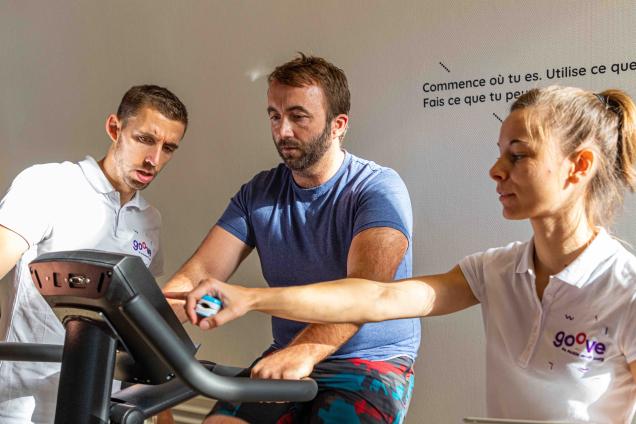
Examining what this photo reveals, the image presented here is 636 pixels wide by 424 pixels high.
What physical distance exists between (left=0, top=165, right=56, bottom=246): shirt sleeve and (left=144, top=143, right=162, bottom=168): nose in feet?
1.18

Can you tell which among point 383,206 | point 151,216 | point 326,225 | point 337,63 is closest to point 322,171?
point 326,225

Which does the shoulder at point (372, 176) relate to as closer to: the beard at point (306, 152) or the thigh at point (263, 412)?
the beard at point (306, 152)

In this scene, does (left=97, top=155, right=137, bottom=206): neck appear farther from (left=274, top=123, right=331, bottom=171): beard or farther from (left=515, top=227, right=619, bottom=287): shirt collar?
(left=515, top=227, right=619, bottom=287): shirt collar

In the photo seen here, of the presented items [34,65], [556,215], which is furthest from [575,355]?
[34,65]

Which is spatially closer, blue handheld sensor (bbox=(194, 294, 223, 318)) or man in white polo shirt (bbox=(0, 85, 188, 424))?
blue handheld sensor (bbox=(194, 294, 223, 318))

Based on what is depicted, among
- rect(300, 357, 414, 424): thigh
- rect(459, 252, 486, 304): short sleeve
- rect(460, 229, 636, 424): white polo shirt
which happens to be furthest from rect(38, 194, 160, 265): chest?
rect(460, 229, 636, 424): white polo shirt

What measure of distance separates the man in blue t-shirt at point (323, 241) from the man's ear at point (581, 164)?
0.60 metres

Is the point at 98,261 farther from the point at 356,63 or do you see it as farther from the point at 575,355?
the point at 356,63

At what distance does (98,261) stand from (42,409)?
64.4 inches

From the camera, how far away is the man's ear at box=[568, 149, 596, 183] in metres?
1.86

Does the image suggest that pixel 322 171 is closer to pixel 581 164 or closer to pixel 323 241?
pixel 323 241

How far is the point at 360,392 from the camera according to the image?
7.37ft

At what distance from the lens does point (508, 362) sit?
1.96 metres

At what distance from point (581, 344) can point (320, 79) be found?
1.25 m
